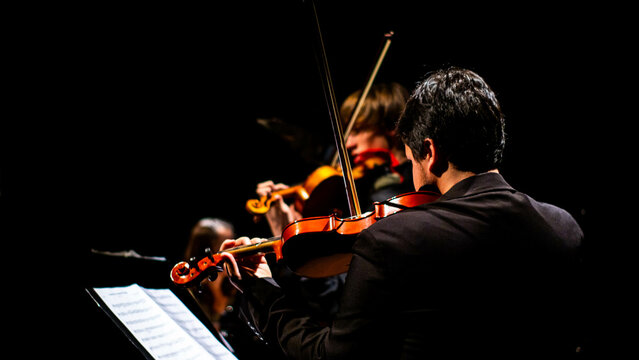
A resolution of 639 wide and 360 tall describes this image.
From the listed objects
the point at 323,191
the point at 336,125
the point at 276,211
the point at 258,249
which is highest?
the point at 336,125

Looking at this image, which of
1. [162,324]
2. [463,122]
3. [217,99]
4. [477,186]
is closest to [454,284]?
[477,186]

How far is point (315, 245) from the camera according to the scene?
4.27 feet

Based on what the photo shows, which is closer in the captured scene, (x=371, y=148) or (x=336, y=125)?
(x=336, y=125)

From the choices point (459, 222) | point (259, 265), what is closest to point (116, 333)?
point (259, 265)

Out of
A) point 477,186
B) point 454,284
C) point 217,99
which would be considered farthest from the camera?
point 217,99

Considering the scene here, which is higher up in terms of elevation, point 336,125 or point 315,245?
point 336,125

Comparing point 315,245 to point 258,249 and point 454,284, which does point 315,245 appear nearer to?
point 258,249

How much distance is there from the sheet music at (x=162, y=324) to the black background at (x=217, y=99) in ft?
1.94

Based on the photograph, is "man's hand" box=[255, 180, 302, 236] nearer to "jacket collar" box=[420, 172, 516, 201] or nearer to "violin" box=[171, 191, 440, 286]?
"violin" box=[171, 191, 440, 286]

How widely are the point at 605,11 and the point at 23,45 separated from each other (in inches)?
128

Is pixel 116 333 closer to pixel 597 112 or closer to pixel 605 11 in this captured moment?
pixel 597 112

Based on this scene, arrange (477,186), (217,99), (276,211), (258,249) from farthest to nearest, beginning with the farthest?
(217,99) < (276,211) < (258,249) < (477,186)

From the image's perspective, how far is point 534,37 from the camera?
7.80ft

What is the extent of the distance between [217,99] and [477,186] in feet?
8.72
